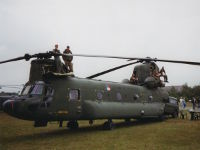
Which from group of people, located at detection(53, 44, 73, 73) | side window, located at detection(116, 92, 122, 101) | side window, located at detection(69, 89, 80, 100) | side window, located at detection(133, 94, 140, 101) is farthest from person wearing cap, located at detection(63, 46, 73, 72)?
side window, located at detection(133, 94, 140, 101)

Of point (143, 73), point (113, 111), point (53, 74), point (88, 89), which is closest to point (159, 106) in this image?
point (143, 73)

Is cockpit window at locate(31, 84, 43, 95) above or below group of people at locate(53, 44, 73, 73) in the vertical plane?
below

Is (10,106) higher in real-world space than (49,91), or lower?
lower

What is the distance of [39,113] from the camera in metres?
13.4

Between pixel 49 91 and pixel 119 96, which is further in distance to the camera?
pixel 119 96

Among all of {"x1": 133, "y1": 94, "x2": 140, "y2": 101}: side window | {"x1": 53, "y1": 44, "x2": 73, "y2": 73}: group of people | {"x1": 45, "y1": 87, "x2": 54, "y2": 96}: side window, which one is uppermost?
{"x1": 53, "y1": 44, "x2": 73, "y2": 73}: group of people

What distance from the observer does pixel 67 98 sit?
48.9 feet

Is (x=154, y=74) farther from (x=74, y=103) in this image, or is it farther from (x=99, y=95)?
(x=74, y=103)

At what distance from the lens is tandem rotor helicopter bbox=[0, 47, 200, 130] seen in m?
13.3

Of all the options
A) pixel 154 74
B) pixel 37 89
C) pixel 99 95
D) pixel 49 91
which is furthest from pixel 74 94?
pixel 154 74

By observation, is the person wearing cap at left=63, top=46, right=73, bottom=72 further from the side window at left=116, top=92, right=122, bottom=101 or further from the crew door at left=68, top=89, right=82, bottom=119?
the side window at left=116, top=92, right=122, bottom=101

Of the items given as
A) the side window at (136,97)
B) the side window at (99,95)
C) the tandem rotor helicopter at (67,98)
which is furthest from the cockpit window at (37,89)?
the side window at (136,97)

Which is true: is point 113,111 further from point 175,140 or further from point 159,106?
point 159,106

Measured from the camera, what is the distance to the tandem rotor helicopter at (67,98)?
13266 millimetres
